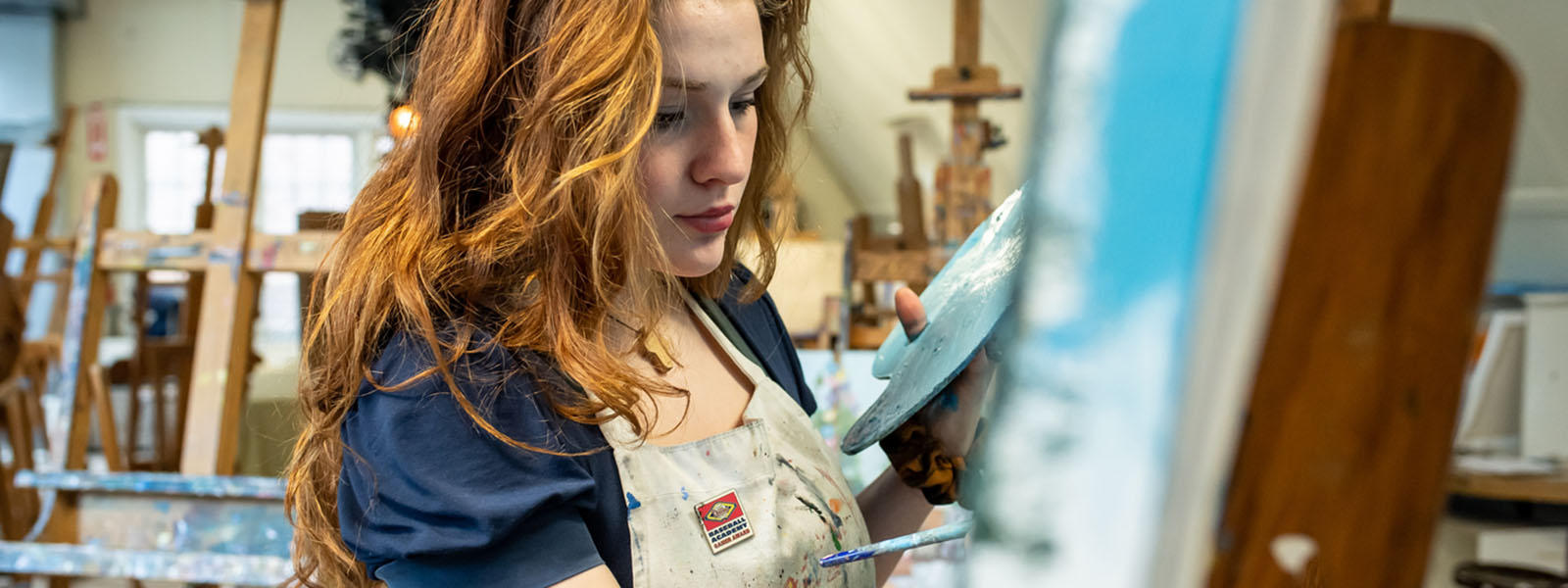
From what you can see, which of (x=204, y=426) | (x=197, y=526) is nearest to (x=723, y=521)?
(x=197, y=526)

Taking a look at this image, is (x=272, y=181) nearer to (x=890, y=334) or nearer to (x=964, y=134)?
(x=964, y=134)

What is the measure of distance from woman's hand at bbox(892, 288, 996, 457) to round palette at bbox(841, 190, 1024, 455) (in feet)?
0.04

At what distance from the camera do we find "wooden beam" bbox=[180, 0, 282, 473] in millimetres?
2291

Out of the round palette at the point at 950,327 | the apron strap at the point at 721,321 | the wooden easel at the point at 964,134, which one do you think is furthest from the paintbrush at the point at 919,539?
the wooden easel at the point at 964,134

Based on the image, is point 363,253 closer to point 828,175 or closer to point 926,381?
point 926,381

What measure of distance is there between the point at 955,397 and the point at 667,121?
290mm

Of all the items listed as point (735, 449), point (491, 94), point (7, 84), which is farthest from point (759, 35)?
point (7, 84)

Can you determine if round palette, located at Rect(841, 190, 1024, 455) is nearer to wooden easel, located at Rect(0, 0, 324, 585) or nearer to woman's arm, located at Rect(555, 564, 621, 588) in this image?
woman's arm, located at Rect(555, 564, 621, 588)

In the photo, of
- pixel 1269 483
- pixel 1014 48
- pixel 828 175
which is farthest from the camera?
pixel 828 175

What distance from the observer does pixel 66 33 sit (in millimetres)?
7539

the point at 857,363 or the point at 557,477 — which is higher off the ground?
the point at 557,477

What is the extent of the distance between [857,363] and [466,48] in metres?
1.76

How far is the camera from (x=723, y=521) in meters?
0.81

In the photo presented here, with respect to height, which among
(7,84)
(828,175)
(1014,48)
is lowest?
(828,175)
